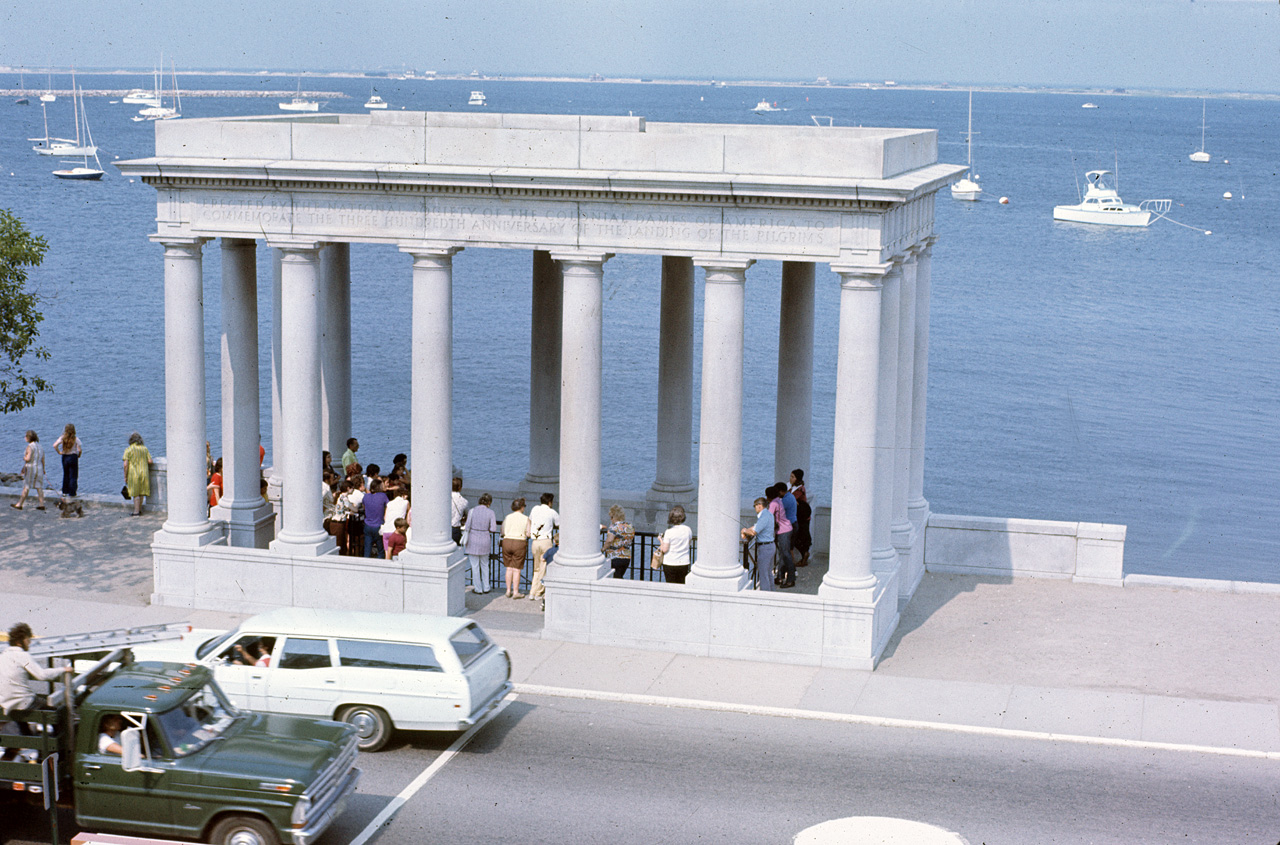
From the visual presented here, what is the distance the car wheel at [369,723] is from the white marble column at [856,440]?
7.00 m

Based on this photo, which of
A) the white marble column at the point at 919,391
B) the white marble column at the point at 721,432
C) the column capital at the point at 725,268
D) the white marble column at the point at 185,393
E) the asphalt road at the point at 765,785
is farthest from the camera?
the white marble column at the point at 919,391

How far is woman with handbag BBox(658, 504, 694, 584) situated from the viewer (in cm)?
2419

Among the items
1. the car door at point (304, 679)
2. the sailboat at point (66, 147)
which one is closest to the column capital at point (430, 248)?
the car door at point (304, 679)

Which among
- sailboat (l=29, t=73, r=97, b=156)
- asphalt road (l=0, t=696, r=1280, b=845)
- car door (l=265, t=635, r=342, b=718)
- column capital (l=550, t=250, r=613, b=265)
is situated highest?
sailboat (l=29, t=73, r=97, b=156)

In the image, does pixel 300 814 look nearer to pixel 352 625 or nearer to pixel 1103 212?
pixel 352 625

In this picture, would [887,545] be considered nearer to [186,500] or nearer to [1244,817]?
[1244,817]

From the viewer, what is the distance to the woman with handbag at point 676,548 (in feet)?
79.4

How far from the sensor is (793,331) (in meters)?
27.9

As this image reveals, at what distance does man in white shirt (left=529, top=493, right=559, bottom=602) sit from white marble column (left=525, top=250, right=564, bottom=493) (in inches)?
136

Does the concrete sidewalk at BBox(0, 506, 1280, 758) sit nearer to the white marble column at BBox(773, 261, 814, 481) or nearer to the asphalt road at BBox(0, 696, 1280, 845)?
the asphalt road at BBox(0, 696, 1280, 845)

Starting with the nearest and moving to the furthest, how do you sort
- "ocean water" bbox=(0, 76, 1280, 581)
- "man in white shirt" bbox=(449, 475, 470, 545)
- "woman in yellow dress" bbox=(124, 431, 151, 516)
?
1. "man in white shirt" bbox=(449, 475, 470, 545)
2. "woman in yellow dress" bbox=(124, 431, 151, 516)
3. "ocean water" bbox=(0, 76, 1280, 581)

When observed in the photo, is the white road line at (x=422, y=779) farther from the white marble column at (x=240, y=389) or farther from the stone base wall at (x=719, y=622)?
the white marble column at (x=240, y=389)

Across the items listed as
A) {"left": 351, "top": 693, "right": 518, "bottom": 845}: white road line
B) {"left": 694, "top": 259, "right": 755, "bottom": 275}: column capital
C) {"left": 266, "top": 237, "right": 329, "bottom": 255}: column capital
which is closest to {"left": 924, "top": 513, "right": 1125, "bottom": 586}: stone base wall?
{"left": 694, "top": 259, "right": 755, "bottom": 275}: column capital

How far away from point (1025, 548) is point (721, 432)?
7219 millimetres
